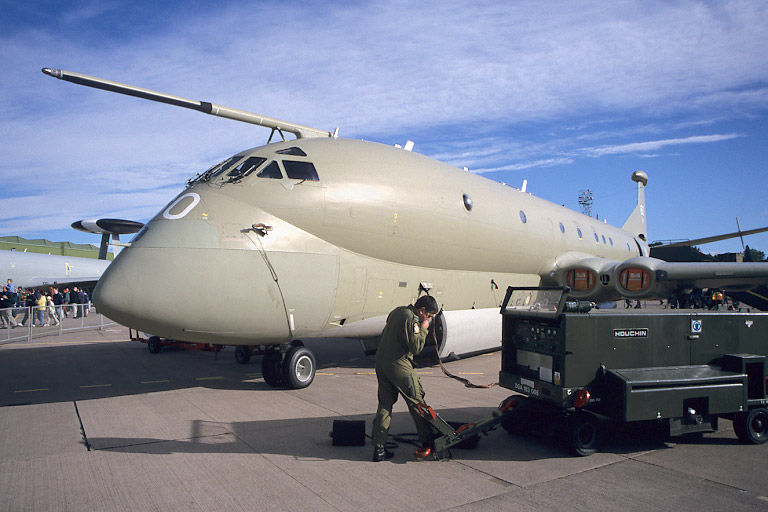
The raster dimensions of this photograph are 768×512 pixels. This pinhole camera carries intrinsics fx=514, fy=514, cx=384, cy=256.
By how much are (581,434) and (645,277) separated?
912 cm

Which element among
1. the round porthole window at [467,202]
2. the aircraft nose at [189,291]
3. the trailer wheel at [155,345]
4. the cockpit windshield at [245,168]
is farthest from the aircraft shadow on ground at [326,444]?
the trailer wheel at [155,345]

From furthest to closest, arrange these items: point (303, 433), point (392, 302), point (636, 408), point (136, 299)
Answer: point (392, 302)
point (136, 299)
point (303, 433)
point (636, 408)

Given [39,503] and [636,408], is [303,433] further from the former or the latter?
[636,408]

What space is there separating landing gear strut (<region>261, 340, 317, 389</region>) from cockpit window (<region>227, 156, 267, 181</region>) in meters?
3.15

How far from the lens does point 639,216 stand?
26.1 m

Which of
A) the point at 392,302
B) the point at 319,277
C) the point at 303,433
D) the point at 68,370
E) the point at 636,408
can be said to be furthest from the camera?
the point at 68,370

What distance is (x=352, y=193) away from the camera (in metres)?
9.46

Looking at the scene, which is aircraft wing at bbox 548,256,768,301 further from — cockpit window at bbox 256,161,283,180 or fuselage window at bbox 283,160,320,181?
cockpit window at bbox 256,161,283,180

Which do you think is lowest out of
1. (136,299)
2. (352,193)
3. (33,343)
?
(33,343)

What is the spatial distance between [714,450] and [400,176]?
6.80m

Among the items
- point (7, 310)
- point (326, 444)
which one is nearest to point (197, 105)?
point (326, 444)

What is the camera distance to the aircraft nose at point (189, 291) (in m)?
7.57

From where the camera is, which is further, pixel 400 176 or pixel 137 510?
pixel 400 176

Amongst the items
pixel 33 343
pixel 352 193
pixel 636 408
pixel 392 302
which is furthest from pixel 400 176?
pixel 33 343
